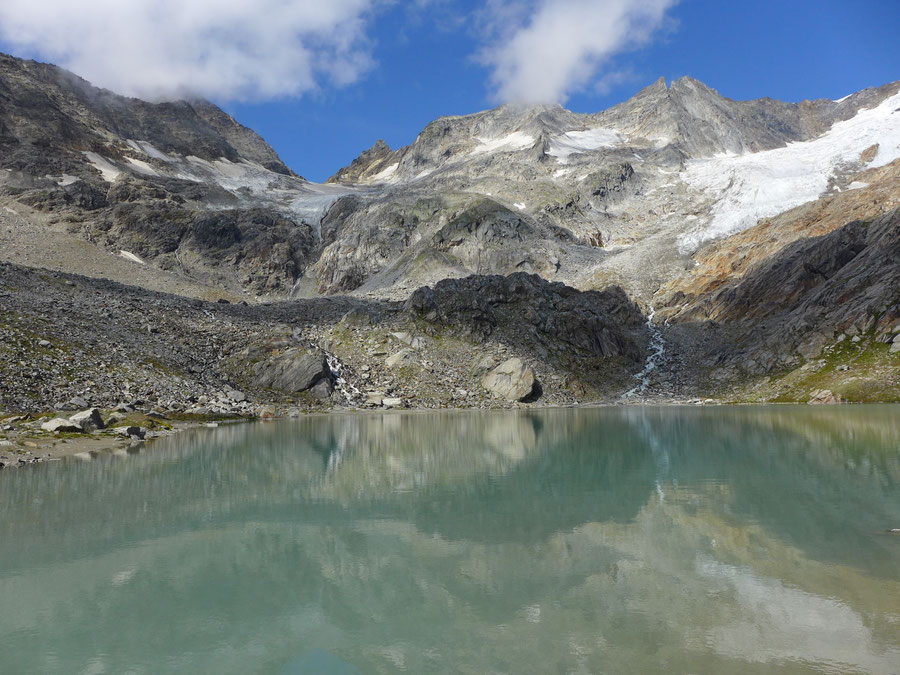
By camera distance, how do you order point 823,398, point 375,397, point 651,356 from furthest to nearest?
point 651,356 < point 375,397 < point 823,398

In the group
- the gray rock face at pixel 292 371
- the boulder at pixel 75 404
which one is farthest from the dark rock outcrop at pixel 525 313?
the boulder at pixel 75 404

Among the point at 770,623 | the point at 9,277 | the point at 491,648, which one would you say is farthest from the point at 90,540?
the point at 9,277

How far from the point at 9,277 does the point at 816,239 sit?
436 ft

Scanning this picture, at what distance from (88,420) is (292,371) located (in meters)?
35.4

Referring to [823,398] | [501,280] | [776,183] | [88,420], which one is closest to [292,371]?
[88,420]

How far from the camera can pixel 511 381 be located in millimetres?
82625

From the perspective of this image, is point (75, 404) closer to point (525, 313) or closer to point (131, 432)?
point (131, 432)

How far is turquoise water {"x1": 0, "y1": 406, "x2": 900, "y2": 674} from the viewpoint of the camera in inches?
377

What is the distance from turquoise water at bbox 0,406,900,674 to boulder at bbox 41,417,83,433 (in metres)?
10.1

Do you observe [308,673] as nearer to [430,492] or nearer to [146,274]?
[430,492]

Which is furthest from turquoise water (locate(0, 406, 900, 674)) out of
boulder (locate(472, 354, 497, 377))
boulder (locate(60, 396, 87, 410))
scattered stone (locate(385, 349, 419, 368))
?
boulder (locate(472, 354, 497, 377))

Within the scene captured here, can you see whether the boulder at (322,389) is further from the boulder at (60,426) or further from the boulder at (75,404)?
the boulder at (60,426)

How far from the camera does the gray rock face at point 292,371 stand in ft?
237

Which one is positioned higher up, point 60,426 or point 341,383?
point 341,383
